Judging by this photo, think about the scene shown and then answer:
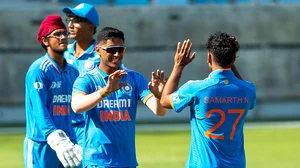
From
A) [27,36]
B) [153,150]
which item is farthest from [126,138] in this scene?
[27,36]

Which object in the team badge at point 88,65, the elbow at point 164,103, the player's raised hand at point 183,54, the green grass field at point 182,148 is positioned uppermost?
the player's raised hand at point 183,54

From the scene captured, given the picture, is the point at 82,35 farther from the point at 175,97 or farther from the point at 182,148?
the point at 182,148

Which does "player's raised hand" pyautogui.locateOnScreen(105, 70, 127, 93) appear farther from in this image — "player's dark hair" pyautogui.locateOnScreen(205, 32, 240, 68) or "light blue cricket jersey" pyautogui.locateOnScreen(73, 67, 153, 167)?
"player's dark hair" pyautogui.locateOnScreen(205, 32, 240, 68)

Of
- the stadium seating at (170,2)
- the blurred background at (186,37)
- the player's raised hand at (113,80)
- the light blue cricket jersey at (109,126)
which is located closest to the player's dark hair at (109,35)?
the light blue cricket jersey at (109,126)

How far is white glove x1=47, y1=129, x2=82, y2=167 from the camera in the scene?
7.37 metres

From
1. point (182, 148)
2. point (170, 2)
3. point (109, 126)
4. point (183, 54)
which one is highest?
point (170, 2)

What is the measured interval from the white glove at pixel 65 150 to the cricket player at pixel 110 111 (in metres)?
0.29

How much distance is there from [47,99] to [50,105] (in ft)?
0.23

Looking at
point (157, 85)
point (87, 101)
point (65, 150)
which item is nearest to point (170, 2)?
point (65, 150)

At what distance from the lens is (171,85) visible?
650cm

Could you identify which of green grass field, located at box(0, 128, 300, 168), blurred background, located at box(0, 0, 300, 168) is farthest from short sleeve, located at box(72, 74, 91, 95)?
blurred background, located at box(0, 0, 300, 168)

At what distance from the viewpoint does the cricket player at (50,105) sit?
7.57 meters

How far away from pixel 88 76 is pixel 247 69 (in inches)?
739

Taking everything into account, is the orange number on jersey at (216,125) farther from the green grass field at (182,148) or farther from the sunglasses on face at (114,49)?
the green grass field at (182,148)
